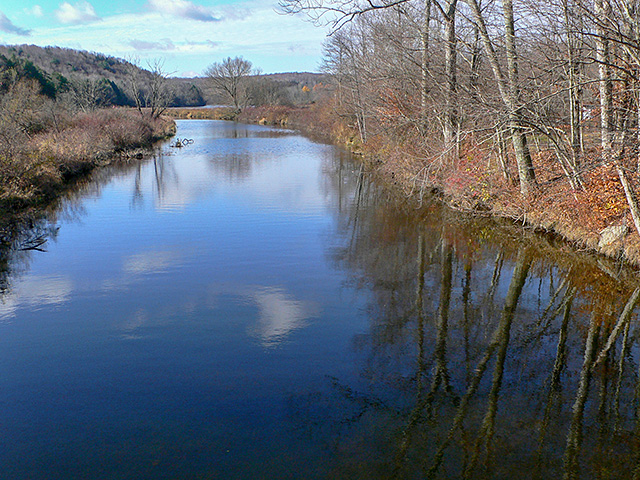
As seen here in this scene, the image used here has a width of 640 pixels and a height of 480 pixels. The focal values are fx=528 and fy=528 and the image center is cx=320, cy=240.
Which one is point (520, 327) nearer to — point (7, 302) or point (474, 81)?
point (7, 302)

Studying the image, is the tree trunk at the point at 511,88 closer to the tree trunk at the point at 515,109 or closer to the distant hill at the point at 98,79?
the tree trunk at the point at 515,109

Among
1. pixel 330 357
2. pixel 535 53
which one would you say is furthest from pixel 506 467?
pixel 535 53

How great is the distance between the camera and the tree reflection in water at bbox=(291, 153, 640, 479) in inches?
189

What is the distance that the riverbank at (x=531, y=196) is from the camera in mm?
10125

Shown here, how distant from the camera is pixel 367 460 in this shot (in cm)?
476

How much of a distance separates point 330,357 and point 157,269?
15.5ft

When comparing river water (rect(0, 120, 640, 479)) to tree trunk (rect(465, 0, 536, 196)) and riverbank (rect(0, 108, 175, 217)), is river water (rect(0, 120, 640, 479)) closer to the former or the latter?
tree trunk (rect(465, 0, 536, 196))

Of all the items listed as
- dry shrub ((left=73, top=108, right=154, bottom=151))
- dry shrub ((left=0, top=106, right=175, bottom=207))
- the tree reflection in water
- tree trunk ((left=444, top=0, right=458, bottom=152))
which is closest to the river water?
the tree reflection in water

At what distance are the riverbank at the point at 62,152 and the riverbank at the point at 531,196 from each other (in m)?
10.8

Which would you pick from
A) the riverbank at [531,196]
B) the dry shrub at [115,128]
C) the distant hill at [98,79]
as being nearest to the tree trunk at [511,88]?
the riverbank at [531,196]

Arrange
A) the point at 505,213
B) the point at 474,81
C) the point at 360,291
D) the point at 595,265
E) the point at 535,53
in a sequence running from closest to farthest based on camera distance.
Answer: the point at 360,291
the point at 595,265
the point at 535,53
the point at 505,213
the point at 474,81

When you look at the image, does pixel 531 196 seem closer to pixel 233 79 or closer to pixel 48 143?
pixel 48 143

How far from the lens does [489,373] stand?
6.20 meters

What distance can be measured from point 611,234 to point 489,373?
553 cm
